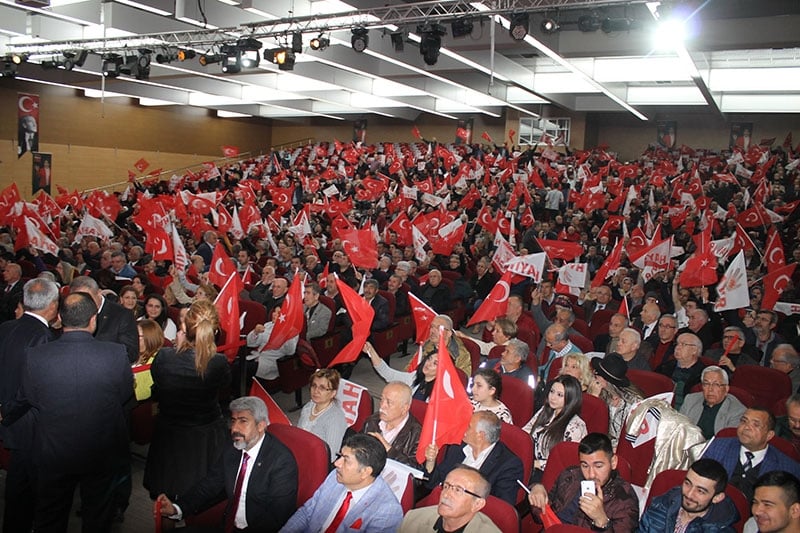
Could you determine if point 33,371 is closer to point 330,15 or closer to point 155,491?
point 155,491

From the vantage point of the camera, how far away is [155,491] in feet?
13.0

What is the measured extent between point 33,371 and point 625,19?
9.07 meters

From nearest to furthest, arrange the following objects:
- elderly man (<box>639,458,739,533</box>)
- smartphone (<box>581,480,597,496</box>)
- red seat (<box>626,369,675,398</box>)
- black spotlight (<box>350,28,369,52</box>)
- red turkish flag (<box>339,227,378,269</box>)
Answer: smartphone (<box>581,480,597,496</box>)
elderly man (<box>639,458,739,533</box>)
red seat (<box>626,369,675,398</box>)
red turkish flag (<box>339,227,378,269</box>)
black spotlight (<box>350,28,369,52</box>)

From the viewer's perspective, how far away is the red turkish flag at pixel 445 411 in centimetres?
363

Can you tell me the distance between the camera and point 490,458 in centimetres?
391

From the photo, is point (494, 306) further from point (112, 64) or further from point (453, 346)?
point (112, 64)

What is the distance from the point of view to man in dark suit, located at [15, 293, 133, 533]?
3.38 m

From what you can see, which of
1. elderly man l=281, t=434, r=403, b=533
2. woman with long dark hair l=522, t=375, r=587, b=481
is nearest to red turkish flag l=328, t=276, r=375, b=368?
woman with long dark hair l=522, t=375, r=587, b=481

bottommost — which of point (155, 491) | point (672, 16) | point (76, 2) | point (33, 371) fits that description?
point (155, 491)

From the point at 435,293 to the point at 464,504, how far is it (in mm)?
6425

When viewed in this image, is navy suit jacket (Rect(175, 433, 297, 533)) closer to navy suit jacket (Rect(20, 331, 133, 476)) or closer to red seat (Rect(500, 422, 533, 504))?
navy suit jacket (Rect(20, 331, 133, 476))

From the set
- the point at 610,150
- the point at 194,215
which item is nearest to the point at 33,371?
the point at 194,215

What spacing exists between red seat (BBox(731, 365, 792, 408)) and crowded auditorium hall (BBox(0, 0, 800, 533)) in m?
0.03

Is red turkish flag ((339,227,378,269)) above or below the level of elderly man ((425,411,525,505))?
above
